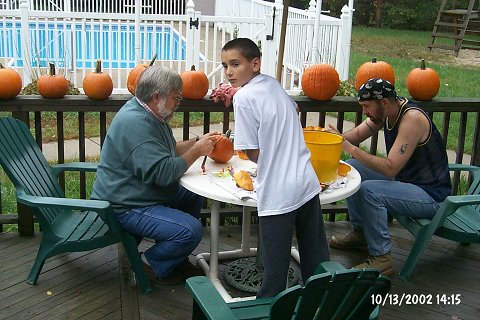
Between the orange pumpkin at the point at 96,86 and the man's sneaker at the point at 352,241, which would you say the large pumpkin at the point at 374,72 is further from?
the orange pumpkin at the point at 96,86

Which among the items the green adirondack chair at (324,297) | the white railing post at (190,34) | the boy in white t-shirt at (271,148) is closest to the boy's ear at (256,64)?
the boy in white t-shirt at (271,148)

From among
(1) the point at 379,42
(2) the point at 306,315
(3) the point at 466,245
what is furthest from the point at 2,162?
(1) the point at 379,42

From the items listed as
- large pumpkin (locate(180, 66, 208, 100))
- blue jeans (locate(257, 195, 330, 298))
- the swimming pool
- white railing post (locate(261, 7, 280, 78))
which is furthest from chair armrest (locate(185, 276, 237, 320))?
white railing post (locate(261, 7, 280, 78))

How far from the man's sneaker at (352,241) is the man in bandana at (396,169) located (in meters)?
0.22

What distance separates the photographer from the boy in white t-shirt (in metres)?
2.66

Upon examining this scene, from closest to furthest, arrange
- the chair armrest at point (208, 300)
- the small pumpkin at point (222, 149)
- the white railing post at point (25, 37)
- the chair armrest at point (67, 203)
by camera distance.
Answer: the chair armrest at point (208, 300) → the chair armrest at point (67, 203) → the small pumpkin at point (222, 149) → the white railing post at point (25, 37)

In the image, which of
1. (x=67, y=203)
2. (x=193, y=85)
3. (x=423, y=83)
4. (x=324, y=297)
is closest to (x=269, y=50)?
(x=423, y=83)

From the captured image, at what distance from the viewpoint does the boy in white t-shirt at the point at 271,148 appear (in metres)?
2.66

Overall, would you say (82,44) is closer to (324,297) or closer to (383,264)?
(383,264)

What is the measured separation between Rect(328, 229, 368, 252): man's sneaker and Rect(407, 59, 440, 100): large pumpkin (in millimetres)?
1052

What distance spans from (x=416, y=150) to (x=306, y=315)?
1.87 meters

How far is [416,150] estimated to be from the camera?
3.71 metres

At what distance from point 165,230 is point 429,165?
1.60 metres

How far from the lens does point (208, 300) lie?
7.38 ft
